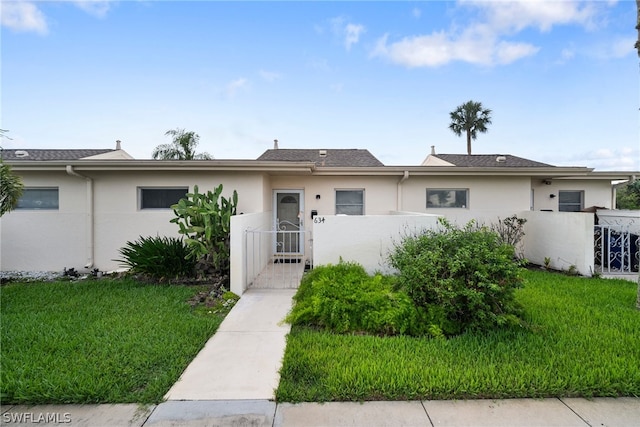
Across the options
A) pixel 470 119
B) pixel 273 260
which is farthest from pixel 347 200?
pixel 470 119

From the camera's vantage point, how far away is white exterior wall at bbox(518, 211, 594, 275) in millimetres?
7148

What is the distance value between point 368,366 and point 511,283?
8.23ft

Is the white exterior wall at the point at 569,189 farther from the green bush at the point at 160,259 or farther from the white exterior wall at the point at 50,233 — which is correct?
the white exterior wall at the point at 50,233

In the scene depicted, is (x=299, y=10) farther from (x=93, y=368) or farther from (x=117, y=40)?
(x=93, y=368)

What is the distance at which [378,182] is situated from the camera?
370 inches

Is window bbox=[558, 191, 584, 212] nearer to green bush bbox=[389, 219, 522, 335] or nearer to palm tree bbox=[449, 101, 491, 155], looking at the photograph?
green bush bbox=[389, 219, 522, 335]

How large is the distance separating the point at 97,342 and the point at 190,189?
17.3 feet

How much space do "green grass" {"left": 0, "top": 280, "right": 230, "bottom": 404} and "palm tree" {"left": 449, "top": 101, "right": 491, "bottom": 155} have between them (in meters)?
25.2

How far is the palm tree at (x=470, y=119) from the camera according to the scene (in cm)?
2380

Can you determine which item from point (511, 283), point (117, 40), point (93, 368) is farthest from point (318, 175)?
point (117, 40)

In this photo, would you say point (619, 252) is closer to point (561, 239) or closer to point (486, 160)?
point (561, 239)

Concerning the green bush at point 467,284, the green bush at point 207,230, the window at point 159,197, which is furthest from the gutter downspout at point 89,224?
the green bush at point 467,284

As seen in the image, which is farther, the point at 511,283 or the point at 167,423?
the point at 511,283

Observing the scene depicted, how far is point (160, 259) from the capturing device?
663 centimetres
